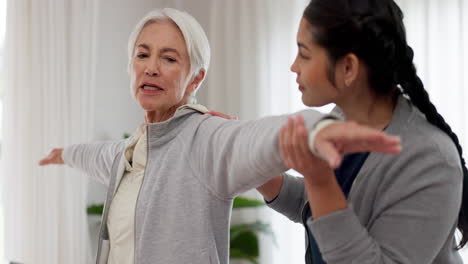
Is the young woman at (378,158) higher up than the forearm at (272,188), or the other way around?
the young woman at (378,158)

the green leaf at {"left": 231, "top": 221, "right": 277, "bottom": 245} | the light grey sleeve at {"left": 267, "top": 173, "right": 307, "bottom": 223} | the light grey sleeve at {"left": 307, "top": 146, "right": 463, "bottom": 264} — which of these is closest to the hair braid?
the light grey sleeve at {"left": 307, "top": 146, "right": 463, "bottom": 264}

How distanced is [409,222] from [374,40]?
14.7 inches

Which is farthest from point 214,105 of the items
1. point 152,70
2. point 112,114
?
point 152,70

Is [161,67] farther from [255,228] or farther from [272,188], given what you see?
[255,228]

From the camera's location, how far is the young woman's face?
113 cm

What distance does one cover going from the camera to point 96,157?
1793mm

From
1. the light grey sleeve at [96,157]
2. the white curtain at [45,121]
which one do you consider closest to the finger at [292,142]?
the light grey sleeve at [96,157]

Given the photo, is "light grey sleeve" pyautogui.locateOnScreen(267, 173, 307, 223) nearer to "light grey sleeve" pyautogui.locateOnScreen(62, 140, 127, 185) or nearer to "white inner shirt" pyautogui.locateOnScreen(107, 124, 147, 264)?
"white inner shirt" pyautogui.locateOnScreen(107, 124, 147, 264)

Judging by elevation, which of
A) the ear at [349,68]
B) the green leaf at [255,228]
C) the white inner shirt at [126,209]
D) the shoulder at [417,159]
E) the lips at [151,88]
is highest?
the ear at [349,68]

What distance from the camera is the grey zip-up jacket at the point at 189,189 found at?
3.93 ft

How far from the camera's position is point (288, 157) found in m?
0.97

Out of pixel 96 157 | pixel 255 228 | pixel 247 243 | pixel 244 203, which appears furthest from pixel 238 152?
pixel 247 243

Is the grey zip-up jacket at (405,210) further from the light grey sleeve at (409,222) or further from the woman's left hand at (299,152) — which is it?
the woman's left hand at (299,152)

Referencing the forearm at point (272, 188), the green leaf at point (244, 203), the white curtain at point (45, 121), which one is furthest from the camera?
the green leaf at point (244, 203)
